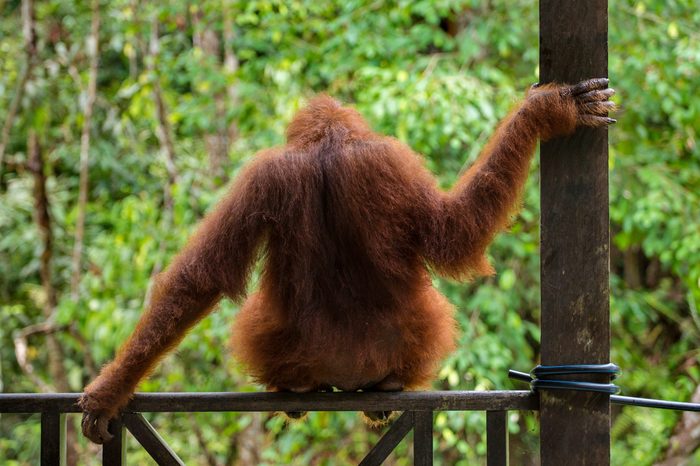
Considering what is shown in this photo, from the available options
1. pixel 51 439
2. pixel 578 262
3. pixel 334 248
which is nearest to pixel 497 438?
pixel 578 262

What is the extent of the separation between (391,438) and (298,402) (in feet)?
0.72

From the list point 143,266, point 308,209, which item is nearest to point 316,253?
point 308,209

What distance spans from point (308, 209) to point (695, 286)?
2573mm

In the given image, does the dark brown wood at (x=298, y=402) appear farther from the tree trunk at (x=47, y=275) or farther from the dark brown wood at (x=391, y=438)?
the tree trunk at (x=47, y=275)

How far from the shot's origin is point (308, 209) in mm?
1917

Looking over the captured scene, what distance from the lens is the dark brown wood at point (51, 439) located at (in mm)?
1917

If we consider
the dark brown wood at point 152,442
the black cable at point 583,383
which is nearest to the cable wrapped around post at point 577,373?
the black cable at point 583,383

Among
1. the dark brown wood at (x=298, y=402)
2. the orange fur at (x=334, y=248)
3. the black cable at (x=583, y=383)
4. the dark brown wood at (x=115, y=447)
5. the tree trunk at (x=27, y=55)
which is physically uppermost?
the tree trunk at (x=27, y=55)

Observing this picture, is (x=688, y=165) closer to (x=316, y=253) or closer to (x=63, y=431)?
(x=316, y=253)

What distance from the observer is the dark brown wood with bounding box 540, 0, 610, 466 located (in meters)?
1.75

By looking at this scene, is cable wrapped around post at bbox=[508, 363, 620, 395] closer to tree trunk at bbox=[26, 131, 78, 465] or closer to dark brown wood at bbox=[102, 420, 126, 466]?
dark brown wood at bbox=[102, 420, 126, 466]

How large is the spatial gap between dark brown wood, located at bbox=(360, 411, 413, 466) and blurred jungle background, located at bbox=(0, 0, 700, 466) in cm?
152

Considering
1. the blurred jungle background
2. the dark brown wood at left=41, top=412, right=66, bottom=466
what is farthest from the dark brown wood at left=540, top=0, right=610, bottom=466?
the blurred jungle background

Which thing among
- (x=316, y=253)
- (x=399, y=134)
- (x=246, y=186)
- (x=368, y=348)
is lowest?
Result: (x=368, y=348)
